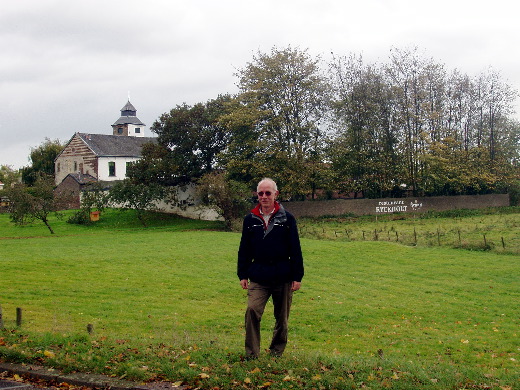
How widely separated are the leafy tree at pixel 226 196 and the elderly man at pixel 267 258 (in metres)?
39.5

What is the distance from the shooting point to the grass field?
25.6 feet

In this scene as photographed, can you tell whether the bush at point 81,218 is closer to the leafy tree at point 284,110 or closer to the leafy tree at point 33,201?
the leafy tree at point 33,201

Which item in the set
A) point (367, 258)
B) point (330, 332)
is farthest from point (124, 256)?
point (330, 332)

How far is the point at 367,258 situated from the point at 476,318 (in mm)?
12843

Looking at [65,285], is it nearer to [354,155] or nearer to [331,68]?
[354,155]

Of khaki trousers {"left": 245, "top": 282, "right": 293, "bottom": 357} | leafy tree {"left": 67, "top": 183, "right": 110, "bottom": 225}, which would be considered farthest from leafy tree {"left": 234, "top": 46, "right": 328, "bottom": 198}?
khaki trousers {"left": 245, "top": 282, "right": 293, "bottom": 357}

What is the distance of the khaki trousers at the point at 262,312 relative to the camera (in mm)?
8148

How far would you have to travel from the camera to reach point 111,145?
8269 cm

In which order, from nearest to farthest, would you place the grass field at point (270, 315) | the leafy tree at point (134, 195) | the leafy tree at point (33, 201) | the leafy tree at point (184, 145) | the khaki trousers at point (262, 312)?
the grass field at point (270, 315)
the khaki trousers at point (262, 312)
the leafy tree at point (33, 201)
the leafy tree at point (134, 195)
the leafy tree at point (184, 145)

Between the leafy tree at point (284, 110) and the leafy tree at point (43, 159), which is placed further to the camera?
the leafy tree at point (43, 159)

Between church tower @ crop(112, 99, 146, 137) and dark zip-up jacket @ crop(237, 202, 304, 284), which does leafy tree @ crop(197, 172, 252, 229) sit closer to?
dark zip-up jacket @ crop(237, 202, 304, 284)

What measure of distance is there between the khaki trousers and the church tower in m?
109

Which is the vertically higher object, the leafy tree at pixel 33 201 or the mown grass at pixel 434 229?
the leafy tree at pixel 33 201

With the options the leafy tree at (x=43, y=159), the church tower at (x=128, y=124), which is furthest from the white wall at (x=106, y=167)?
the church tower at (x=128, y=124)
